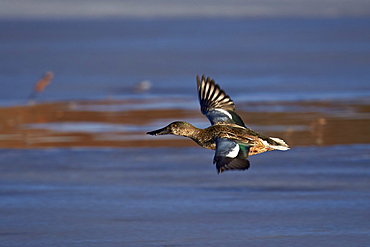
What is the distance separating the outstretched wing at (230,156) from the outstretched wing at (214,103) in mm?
863

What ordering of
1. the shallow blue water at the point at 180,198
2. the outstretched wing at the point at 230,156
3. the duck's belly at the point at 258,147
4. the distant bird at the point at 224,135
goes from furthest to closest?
the shallow blue water at the point at 180,198 → the duck's belly at the point at 258,147 → the distant bird at the point at 224,135 → the outstretched wing at the point at 230,156

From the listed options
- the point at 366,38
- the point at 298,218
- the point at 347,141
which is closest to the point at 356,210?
the point at 298,218

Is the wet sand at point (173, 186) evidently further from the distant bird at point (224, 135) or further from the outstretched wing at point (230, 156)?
the outstretched wing at point (230, 156)

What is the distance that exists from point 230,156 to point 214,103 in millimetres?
1461

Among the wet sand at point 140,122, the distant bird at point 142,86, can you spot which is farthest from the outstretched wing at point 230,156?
the distant bird at point 142,86

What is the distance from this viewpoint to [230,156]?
5.02m

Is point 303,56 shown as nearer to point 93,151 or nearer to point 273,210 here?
point 93,151

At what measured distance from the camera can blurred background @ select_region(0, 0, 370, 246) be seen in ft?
20.8

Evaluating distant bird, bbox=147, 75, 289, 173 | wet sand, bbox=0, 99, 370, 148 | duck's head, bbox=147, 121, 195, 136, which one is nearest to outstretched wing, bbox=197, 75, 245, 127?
distant bird, bbox=147, 75, 289, 173

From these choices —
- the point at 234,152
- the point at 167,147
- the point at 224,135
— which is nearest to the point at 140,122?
the point at 167,147

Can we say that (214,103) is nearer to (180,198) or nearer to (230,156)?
(180,198)

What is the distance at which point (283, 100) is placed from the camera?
12.7 m

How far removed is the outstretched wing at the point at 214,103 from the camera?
6301 mm

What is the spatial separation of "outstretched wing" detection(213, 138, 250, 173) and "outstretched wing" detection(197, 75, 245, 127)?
0.86 meters
